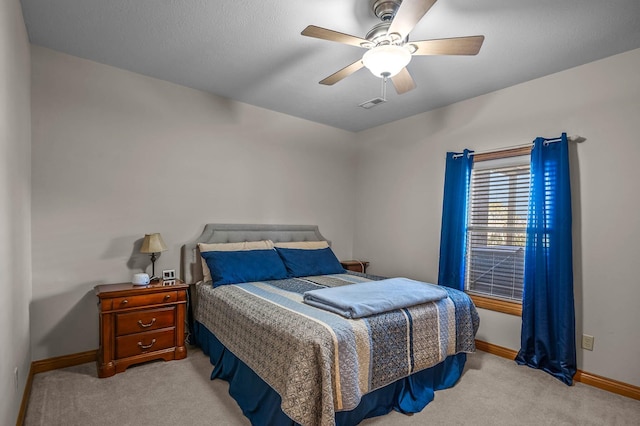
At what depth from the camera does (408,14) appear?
5.33 feet

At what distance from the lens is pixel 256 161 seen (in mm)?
3869

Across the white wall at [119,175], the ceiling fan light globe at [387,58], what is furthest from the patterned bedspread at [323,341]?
the ceiling fan light globe at [387,58]

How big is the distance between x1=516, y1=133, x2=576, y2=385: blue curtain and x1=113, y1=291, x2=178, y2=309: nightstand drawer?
3173mm

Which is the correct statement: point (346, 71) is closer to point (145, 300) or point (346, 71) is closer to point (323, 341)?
point (323, 341)

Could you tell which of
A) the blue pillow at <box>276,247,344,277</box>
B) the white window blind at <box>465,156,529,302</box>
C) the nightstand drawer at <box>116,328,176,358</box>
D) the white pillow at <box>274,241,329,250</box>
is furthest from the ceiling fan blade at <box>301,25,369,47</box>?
the nightstand drawer at <box>116,328,176,358</box>

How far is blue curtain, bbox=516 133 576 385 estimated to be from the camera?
8.68 ft

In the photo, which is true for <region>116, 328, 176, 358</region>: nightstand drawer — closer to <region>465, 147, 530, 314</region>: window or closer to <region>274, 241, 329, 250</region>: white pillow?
<region>274, 241, 329, 250</region>: white pillow

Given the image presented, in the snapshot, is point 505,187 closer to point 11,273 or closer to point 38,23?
point 11,273

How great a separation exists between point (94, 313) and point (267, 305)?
1731 mm

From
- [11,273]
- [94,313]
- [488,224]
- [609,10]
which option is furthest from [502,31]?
[94,313]

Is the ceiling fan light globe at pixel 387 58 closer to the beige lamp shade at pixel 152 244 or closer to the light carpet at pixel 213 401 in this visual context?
the light carpet at pixel 213 401

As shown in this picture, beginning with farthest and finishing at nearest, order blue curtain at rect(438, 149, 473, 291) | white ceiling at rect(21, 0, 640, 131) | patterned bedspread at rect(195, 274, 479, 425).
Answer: blue curtain at rect(438, 149, 473, 291)
white ceiling at rect(21, 0, 640, 131)
patterned bedspread at rect(195, 274, 479, 425)

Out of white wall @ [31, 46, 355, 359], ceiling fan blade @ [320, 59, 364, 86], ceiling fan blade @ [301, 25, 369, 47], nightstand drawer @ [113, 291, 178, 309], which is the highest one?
ceiling fan blade @ [301, 25, 369, 47]

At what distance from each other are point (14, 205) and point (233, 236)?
6.35 ft
